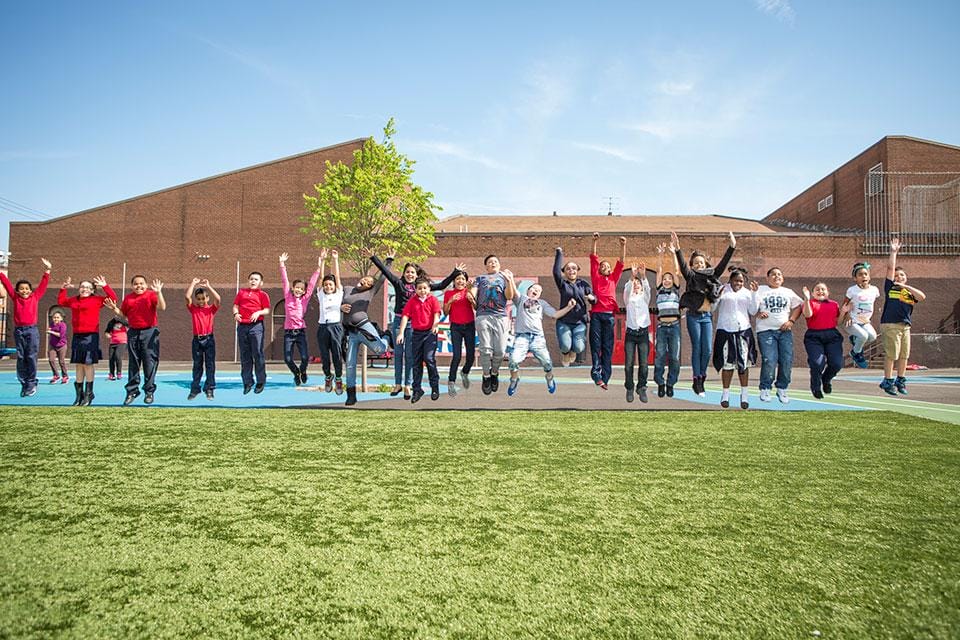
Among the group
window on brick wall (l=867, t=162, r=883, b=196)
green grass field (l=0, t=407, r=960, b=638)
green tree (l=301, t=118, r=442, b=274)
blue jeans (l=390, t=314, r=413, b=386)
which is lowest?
green grass field (l=0, t=407, r=960, b=638)

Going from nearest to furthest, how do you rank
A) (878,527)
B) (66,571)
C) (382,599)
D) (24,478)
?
(382,599) → (66,571) → (878,527) → (24,478)

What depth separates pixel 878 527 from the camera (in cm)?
432

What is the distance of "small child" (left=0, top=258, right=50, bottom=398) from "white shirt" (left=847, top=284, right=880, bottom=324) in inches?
536

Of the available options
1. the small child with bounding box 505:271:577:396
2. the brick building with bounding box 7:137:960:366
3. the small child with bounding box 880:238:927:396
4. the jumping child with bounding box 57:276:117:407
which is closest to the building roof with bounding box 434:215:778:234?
the brick building with bounding box 7:137:960:366

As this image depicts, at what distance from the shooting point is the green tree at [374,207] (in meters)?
21.0

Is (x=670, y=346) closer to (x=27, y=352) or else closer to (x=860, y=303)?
(x=860, y=303)

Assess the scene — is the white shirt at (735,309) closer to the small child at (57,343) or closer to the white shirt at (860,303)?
the white shirt at (860,303)

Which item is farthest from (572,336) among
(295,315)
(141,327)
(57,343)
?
(57,343)

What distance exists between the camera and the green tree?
21.0m

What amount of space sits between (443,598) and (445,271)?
29283mm

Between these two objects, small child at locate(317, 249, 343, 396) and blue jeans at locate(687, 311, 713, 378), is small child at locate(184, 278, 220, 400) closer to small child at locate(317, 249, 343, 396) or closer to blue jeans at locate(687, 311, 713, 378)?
small child at locate(317, 249, 343, 396)

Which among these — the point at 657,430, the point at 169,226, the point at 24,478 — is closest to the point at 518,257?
the point at 169,226

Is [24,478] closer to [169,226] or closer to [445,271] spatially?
[445,271]

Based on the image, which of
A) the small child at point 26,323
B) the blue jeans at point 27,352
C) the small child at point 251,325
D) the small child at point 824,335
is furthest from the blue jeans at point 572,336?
the blue jeans at point 27,352
